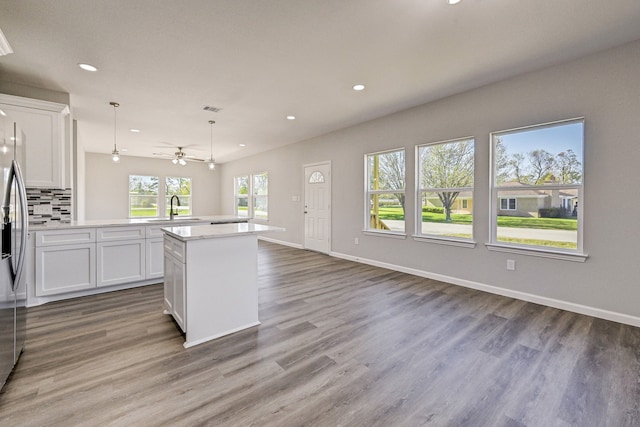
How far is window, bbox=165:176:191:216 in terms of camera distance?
32.0ft

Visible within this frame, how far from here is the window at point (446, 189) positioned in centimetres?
399

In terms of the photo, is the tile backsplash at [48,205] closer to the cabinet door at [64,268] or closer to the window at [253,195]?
the cabinet door at [64,268]

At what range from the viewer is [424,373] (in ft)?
6.50

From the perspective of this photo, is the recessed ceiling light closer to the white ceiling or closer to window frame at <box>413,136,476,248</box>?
the white ceiling

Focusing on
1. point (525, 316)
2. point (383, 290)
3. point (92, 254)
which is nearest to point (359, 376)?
point (383, 290)

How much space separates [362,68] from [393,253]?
2962 millimetres

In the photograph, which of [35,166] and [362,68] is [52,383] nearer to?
[35,166]

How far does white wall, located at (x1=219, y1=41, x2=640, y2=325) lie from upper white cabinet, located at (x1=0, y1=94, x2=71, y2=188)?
4519 mm

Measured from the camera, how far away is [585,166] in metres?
2.98

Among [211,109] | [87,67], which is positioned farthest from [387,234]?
[87,67]

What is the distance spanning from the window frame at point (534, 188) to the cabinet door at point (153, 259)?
176 inches

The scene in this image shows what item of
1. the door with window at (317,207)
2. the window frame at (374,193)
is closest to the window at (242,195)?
the door with window at (317,207)

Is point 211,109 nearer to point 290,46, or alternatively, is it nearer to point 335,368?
point 290,46

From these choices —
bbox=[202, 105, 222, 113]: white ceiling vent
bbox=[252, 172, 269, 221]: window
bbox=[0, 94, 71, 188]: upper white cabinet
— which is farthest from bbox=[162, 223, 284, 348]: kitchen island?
bbox=[252, 172, 269, 221]: window
